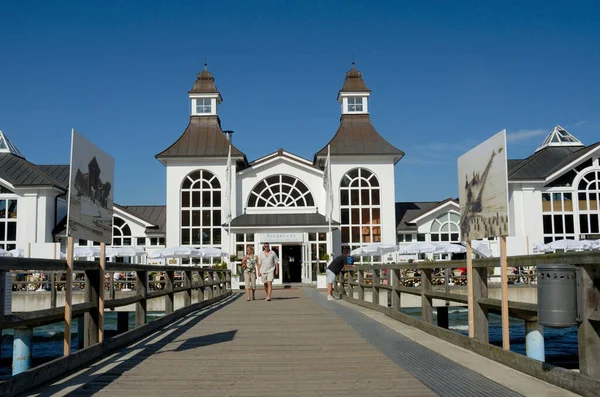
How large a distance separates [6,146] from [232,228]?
60.1ft

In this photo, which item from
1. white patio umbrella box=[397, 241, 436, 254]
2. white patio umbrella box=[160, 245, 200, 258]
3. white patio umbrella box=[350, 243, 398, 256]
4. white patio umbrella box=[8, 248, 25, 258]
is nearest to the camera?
white patio umbrella box=[8, 248, 25, 258]

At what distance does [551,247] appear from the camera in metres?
33.0

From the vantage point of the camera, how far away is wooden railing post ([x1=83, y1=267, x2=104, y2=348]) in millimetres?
7055

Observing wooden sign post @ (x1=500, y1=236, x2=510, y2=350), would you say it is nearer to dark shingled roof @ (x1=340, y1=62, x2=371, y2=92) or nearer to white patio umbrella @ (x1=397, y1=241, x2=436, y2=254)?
white patio umbrella @ (x1=397, y1=241, x2=436, y2=254)

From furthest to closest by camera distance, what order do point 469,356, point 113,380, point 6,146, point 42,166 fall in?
point 42,166, point 6,146, point 469,356, point 113,380

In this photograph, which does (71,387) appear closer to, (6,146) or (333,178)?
(333,178)

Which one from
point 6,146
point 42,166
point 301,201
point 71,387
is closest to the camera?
point 71,387

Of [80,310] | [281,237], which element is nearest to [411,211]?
[281,237]

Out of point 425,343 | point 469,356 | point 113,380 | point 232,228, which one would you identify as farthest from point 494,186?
point 232,228

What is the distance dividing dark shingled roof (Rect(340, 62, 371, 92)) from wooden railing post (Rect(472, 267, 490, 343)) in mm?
36252

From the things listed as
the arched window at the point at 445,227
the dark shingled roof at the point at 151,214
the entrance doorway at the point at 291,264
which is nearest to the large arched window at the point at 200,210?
the dark shingled roof at the point at 151,214

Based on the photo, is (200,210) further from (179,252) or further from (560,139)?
(560,139)

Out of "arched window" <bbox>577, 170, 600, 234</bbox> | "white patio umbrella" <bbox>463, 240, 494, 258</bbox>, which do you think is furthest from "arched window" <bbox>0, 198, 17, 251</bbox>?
"arched window" <bbox>577, 170, 600, 234</bbox>

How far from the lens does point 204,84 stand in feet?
140
